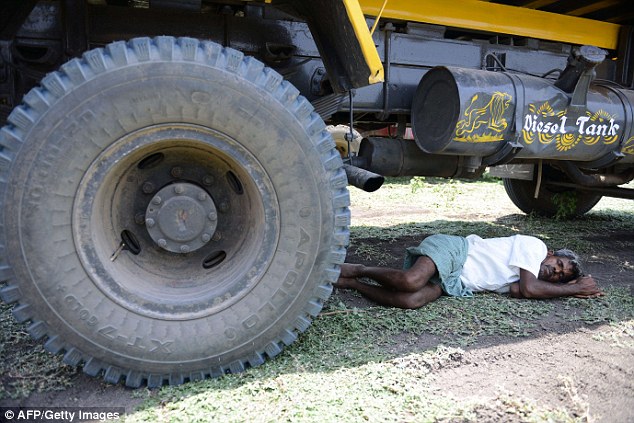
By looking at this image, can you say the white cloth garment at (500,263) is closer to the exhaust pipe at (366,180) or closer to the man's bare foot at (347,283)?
the man's bare foot at (347,283)

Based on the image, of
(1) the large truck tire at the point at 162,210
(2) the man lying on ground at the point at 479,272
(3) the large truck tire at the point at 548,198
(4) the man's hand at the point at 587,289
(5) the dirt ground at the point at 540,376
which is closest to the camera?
(1) the large truck tire at the point at 162,210

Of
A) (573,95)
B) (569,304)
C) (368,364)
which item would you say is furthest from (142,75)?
(569,304)

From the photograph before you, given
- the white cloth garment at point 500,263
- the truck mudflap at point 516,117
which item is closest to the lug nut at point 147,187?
the truck mudflap at point 516,117

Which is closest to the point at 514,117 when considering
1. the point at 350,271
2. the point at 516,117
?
the point at 516,117

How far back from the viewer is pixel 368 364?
2271 millimetres

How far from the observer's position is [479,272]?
11.1 feet

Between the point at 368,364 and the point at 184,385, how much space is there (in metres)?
0.80

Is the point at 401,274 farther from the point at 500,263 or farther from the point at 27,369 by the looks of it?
the point at 27,369

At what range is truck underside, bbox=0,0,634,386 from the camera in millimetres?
1893

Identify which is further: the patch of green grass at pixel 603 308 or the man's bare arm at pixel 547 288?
the man's bare arm at pixel 547 288

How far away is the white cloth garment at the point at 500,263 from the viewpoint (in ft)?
11.0

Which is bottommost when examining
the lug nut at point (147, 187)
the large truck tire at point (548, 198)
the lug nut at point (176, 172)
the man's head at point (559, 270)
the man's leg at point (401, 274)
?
the large truck tire at point (548, 198)

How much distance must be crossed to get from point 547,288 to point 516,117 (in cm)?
112

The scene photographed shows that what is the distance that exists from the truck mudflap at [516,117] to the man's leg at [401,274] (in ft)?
2.39
